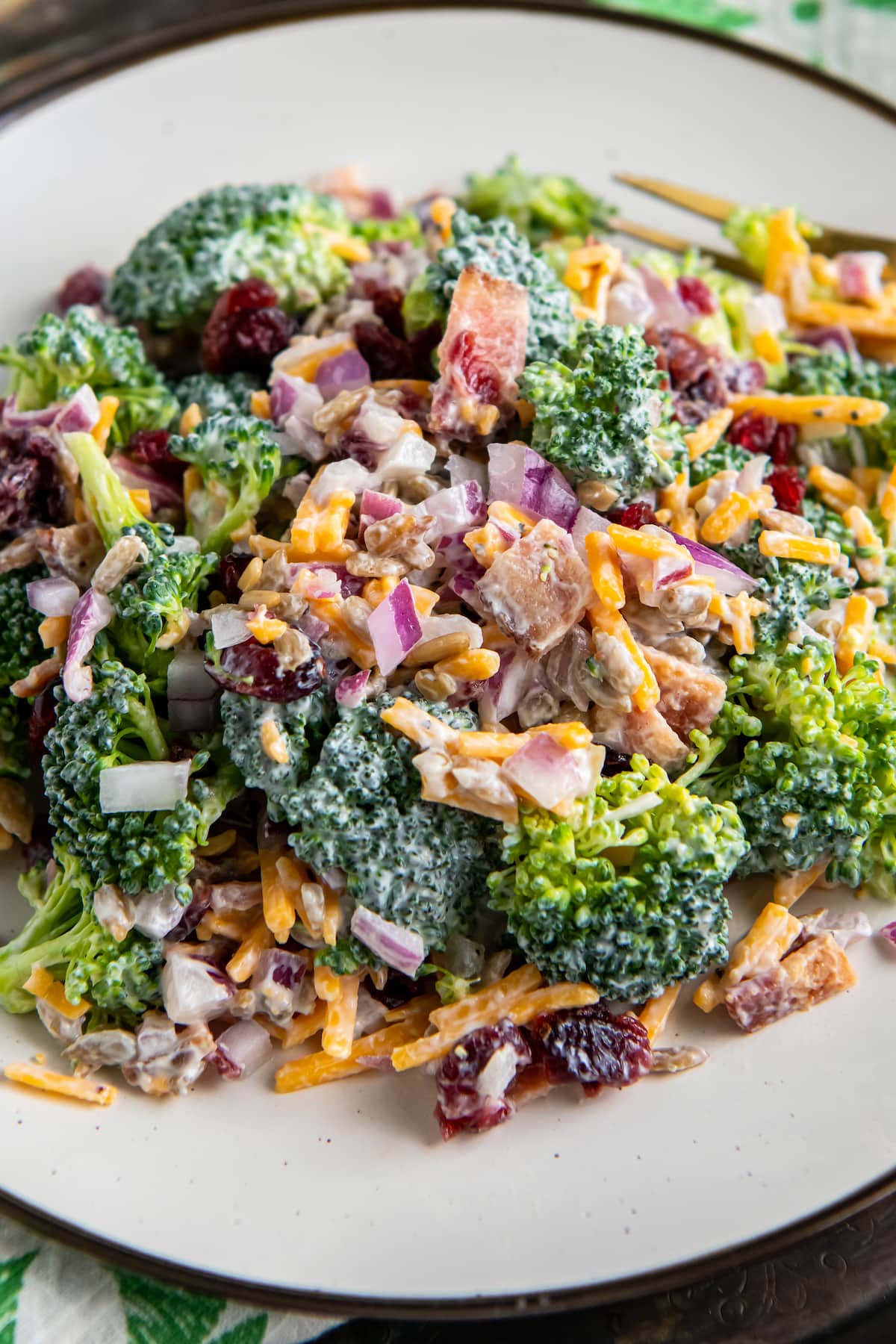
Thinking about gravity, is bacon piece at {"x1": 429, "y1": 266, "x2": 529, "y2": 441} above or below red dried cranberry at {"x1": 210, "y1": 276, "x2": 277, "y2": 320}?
below

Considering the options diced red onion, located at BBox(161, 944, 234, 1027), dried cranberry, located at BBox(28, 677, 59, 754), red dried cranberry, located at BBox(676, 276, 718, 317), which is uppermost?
red dried cranberry, located at BBox(676, 276, 718, 317)

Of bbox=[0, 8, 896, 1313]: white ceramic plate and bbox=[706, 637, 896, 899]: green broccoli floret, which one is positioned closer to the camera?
bbox=[0, 8, 896, 1313]: white ceramic plate

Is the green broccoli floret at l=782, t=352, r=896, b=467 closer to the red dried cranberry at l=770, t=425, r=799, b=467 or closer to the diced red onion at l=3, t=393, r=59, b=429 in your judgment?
the red dried cranberry at l=770, t=425, r=799, b=467

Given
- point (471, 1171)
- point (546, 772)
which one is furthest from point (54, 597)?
point (471, 1171)

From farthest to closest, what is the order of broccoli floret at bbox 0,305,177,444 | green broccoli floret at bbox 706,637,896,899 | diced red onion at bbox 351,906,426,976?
broccoli floret at bbox 0,305,177,444
green broccoli floret at bbox 706,637,896,899
diced red onion at bbox 351,906,426,976

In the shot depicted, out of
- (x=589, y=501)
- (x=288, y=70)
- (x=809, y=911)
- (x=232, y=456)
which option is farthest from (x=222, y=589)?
(x=288, y=70)

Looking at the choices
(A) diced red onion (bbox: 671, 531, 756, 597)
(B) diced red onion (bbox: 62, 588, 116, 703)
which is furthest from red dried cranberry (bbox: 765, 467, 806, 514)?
(B) diced red onion (bbox: 62, 588, 116, 703)

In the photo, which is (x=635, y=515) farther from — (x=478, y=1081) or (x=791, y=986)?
(x=478, y=1081)

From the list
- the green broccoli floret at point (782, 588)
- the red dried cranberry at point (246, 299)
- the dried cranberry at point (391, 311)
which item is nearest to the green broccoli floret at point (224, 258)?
the red dried cranberry at point (246, 299)
